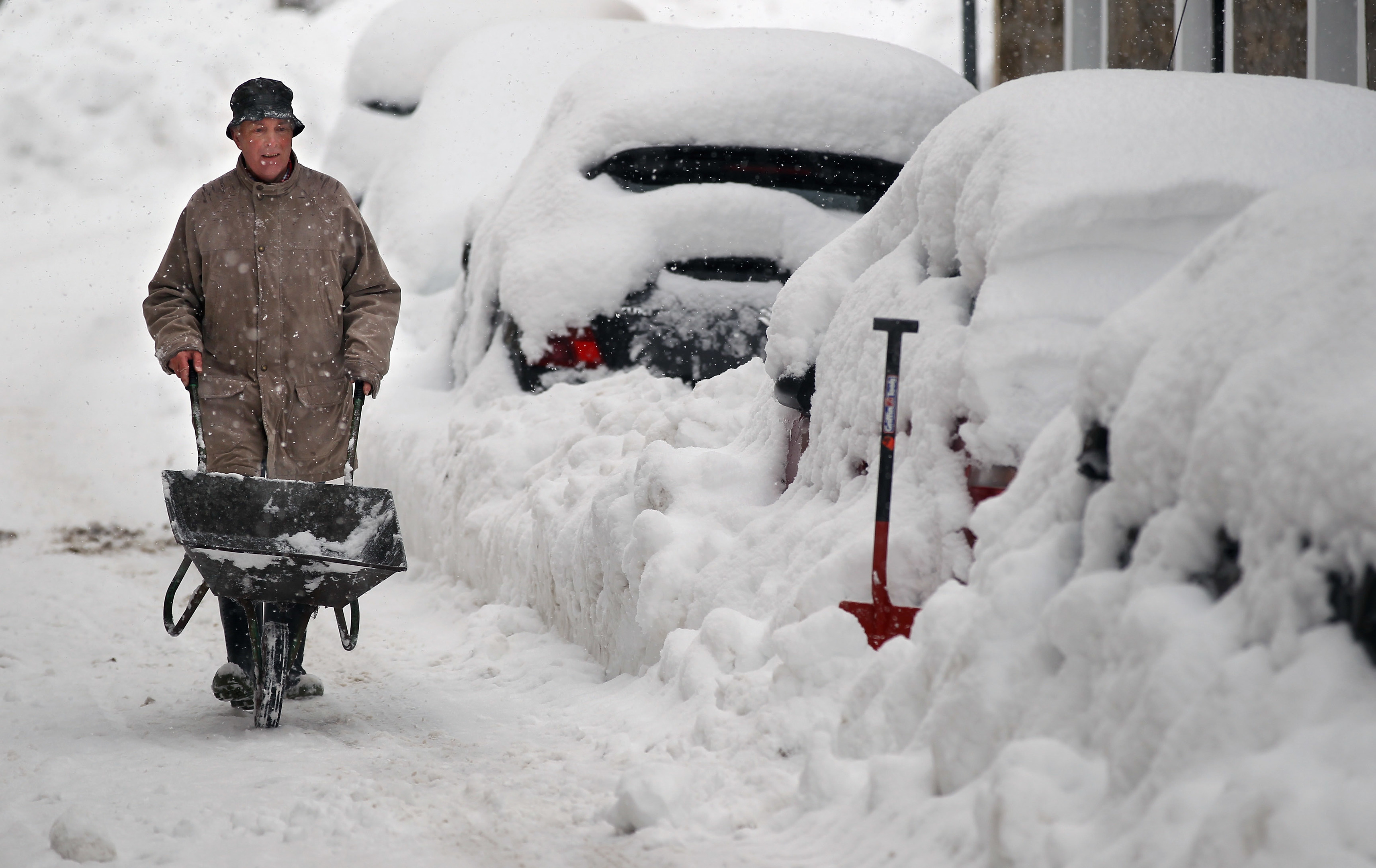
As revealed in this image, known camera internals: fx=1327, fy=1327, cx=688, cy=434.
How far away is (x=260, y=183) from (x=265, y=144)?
5.0 inches

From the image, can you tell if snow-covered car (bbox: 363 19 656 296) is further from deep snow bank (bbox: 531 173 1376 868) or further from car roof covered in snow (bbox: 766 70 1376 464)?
deep snow bank (bbox: 531 173 1376 868)

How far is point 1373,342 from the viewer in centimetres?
172

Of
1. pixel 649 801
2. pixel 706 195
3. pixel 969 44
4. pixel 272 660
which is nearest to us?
pixel 649 801

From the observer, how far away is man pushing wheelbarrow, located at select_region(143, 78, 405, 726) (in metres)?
3.97

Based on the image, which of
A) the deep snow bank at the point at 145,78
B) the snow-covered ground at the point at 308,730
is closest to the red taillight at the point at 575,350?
the snow-covered ground at the point at 308,730

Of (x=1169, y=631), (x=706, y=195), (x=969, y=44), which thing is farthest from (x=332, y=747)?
(x=969, y=44)

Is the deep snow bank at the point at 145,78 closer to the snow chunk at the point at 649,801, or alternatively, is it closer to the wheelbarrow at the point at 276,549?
the wheelbarrow at the point at 276,549

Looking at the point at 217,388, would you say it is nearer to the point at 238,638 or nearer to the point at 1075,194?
the point at 238,638

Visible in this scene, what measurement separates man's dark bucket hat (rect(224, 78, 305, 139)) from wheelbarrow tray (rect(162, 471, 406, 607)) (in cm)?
115

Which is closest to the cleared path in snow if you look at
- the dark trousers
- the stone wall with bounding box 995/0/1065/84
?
the dark trousers

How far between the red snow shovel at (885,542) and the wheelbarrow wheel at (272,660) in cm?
171

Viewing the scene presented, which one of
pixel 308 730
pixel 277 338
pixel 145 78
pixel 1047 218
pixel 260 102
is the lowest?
pixel 308 730

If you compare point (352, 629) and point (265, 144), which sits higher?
point (265, 144)

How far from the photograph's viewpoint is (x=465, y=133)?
30.9 ft
